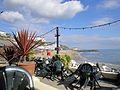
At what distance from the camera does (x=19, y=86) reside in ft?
7.25

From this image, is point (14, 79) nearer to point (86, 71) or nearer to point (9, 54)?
point (86, 71)

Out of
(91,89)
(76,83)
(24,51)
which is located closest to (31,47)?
(24,51)

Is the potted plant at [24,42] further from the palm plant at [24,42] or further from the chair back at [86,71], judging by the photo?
the chair back at [86,71]

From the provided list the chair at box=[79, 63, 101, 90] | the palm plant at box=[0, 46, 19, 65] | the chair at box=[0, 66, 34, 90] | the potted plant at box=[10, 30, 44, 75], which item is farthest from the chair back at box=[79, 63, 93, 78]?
the chair at box=[0, 66, 34, 90]

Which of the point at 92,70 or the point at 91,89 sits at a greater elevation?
the point at 92,70

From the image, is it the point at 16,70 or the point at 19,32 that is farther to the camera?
the point at 19,32

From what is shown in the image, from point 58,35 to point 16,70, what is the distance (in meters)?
6.19

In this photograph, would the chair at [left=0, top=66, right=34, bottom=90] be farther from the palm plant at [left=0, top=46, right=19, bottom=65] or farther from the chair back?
the palm plant at [left=0, top=46, right=19, bottom=65]

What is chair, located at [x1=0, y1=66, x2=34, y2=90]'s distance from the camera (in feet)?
6.72

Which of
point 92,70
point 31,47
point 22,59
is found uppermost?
point 31,47

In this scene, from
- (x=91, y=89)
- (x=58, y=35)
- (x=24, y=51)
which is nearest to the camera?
(x=91, y=89)

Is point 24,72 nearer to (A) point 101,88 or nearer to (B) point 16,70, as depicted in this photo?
(B) point 16,70

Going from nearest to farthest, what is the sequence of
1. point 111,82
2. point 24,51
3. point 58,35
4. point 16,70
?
1. point 16,70
2. point 24,51
3. point 111,82
4. point 58,35

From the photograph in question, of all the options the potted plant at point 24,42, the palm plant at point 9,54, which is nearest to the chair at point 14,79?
the potted plant at point 24,42
